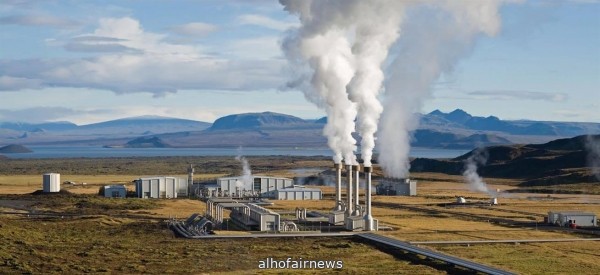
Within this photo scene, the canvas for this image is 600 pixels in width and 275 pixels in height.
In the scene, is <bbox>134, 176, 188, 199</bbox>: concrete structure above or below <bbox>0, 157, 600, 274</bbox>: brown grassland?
above

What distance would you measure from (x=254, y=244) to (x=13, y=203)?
166 feet

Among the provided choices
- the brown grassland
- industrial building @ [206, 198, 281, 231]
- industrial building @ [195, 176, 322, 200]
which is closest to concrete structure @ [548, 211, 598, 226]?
the brown grassland

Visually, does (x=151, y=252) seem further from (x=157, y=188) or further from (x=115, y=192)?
(x=115, y=192)

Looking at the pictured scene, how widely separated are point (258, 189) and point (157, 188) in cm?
1480

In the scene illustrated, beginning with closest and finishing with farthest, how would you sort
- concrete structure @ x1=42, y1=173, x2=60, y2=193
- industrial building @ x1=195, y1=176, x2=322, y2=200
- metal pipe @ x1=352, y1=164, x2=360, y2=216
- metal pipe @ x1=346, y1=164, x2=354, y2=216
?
metal pipe @ x1=352, y1=164, x2=360, y2=216
metal pipe @ x1=346, y1=164, x2=354, y2=216
industrial building @ x1=195, y1=176, x2=322, y2=200
concrete structure @ x1=42, y1=173, x2=60, y2=193

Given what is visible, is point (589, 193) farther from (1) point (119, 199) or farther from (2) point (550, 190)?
(1) point (119, 199)

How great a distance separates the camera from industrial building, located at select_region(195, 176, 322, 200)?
121438 millimetres

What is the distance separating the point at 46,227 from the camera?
7619cm

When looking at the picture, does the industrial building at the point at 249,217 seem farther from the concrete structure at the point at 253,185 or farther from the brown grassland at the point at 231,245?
the concrete structure at the point at 253,185

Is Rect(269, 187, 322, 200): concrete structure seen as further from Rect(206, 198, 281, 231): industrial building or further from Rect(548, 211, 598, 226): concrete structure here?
Rect(548, 211, 598, 226): concrete structure

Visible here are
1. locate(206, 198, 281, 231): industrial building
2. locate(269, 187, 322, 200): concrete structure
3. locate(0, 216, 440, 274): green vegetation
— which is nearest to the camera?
locate(0, 216, 440, 274): green vegetation

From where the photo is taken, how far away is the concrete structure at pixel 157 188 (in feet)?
397

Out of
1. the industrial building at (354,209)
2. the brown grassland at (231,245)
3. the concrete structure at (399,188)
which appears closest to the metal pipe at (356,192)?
the industrial building at (354,209)

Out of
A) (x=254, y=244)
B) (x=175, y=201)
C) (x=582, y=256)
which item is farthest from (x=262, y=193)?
(x=582, y=256)
